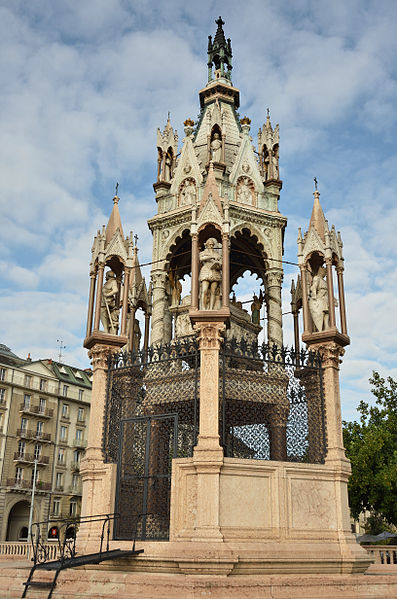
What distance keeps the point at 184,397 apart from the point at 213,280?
2851mm

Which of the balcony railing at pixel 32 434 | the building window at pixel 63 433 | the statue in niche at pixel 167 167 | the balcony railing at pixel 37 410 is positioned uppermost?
the statue in niche at pixel 167 167

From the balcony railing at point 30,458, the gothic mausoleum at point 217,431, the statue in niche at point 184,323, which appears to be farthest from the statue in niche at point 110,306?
the balcony railing at point 30,458

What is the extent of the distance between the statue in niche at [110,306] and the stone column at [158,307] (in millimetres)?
2889

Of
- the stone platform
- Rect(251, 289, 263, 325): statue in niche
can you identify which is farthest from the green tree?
the stone platform

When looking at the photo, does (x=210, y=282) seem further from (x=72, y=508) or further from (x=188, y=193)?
(x=72, y=508)

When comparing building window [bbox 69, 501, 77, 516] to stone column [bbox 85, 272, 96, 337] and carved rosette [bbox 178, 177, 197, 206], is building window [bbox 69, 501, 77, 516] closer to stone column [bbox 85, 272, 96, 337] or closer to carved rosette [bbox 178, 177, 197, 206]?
carved rosette [bbox 178, 177, 197, 206]

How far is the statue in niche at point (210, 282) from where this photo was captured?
14.3 m

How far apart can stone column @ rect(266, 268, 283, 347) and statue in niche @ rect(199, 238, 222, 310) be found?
484 cm

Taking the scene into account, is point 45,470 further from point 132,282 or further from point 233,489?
point 233,489

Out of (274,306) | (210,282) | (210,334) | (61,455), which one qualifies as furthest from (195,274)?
(61,455)

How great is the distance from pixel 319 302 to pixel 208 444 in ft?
16.8

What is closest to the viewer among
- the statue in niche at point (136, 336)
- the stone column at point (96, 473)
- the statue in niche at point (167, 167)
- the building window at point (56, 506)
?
the stone column at point (96, 473)

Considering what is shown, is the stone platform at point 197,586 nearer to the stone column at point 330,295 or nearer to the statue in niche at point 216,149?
the stone column at point 330,295

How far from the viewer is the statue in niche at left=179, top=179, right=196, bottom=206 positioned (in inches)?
801
